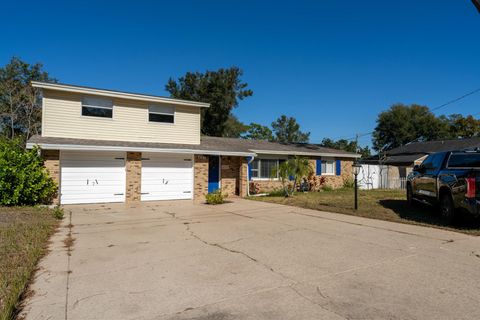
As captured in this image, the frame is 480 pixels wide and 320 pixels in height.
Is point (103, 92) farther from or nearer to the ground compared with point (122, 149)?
farther from the ground

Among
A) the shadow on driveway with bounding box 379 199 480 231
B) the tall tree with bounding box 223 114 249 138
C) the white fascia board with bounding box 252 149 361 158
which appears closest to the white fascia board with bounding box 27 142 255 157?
the white fascia board with bounding box 252 149 361 158

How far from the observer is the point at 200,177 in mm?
15180

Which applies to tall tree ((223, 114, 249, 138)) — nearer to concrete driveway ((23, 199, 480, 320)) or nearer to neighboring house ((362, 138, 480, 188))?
neighboring house ((362, 138, 480, 188))

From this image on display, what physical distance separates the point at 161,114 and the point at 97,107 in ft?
9.10

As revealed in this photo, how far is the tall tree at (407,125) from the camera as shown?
51.4 m

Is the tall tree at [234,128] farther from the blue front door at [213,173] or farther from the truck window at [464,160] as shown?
the truck window at [464,160]

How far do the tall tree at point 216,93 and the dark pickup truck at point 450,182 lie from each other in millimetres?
26206

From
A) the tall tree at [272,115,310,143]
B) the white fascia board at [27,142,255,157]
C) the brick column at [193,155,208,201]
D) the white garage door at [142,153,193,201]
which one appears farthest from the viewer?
the tall tree at [272,115,310,143]

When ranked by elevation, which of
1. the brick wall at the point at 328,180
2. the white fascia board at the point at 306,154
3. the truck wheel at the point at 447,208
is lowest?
the truck wheel at the point at 447,208

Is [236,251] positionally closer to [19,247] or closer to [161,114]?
[19,247]

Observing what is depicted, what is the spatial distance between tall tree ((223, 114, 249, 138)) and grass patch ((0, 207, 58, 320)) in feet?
94.6

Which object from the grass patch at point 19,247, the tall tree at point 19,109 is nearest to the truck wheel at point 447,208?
the grass patch at point 19,247

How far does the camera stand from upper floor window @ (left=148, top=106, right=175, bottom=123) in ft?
49.6

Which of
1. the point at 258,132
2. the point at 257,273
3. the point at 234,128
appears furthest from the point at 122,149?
the point at 258,132
